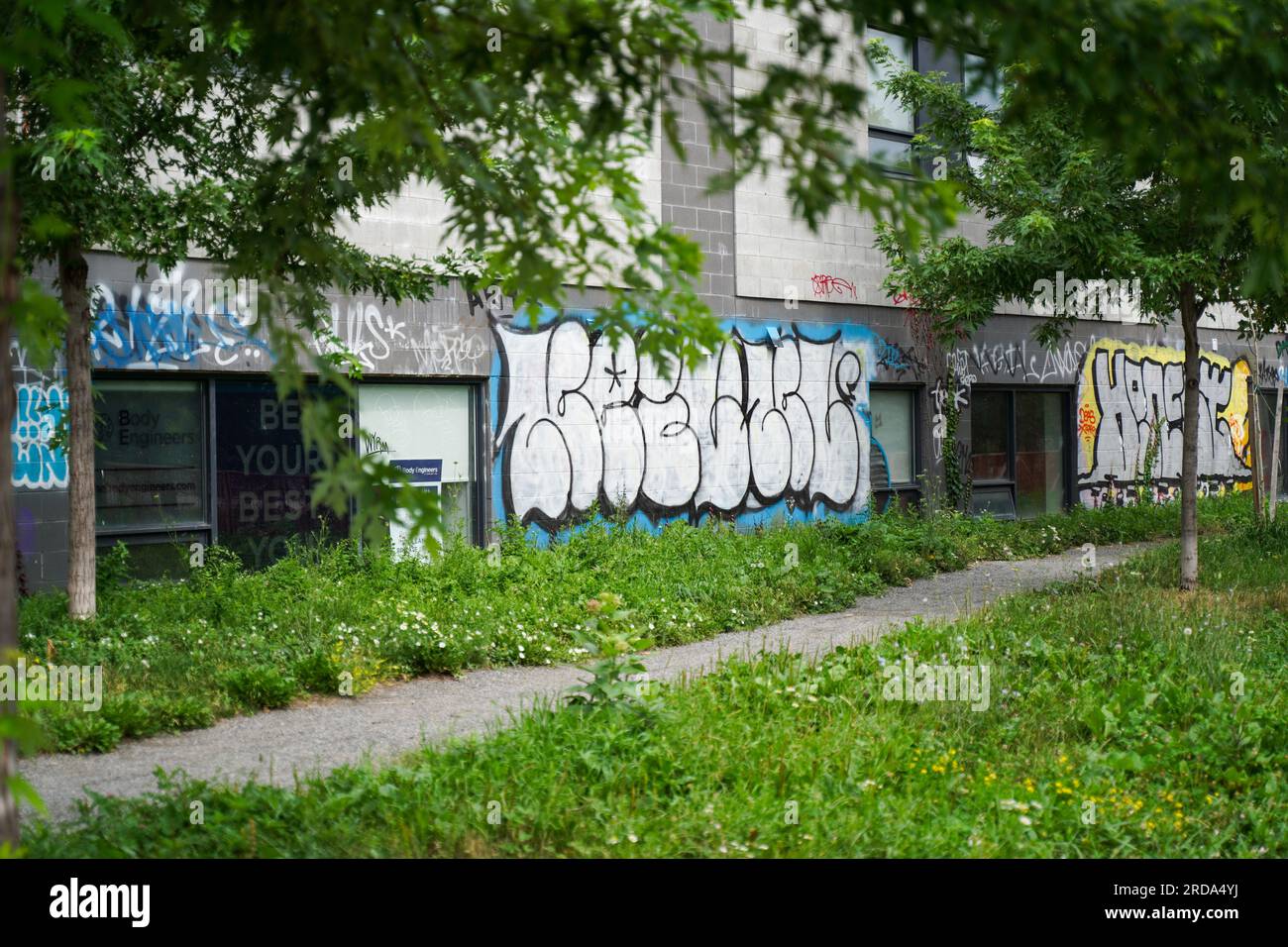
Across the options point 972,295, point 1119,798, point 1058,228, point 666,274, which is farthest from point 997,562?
A: point 666,274

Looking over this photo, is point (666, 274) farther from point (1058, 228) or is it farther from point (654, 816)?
point (1058, 228)

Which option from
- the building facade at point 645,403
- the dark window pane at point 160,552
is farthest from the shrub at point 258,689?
the dark window pane at point 160,552

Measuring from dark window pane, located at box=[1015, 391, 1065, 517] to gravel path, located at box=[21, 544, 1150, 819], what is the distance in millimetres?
9028

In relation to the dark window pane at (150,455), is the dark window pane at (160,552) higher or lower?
lower

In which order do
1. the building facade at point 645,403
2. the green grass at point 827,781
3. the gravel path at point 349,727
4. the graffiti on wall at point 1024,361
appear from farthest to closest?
the graffiti on wall at point 1024,361 < the building facade at point 645,403 < the gravel path at point 349,727 < the green grass at point 827,781

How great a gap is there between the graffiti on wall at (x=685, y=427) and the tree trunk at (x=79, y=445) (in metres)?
4.83

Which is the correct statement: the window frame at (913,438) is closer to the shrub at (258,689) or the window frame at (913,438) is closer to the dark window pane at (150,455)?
the dark window pane at (150,455)

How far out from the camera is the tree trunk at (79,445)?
852 cm

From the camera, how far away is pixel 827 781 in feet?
18.2

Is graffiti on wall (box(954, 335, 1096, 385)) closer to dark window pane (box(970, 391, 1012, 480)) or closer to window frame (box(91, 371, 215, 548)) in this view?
dark window pane (box(970, 391, 1012, 480))

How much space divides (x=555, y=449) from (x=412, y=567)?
9.15 feet

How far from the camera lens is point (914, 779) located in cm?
572

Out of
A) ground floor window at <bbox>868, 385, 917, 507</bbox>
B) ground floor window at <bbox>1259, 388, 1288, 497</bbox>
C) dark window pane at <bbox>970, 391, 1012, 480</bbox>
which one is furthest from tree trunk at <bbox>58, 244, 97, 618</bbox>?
ground floor window at <bbox>1259, 388, 1288, 497</bbox>

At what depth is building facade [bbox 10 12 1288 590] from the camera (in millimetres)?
10445
